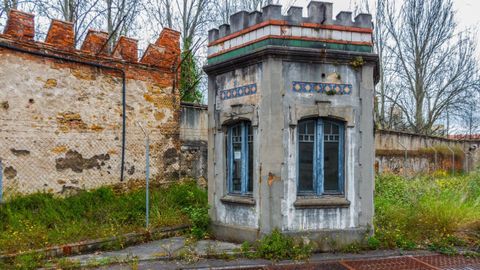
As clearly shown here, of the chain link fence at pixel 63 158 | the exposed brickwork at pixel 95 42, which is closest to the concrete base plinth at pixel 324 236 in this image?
the chain link fence at pixel 63 158

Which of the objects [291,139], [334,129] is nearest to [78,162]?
[291,139]

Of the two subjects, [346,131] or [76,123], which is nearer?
[346,131]

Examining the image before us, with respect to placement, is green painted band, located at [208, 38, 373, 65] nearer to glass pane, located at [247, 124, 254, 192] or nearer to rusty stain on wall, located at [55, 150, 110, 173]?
glass pane, located at [247, 124, 254, 192]

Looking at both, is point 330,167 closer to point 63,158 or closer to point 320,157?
point 320,157

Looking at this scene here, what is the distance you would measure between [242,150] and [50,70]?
5173 mm

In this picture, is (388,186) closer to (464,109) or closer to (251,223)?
(251,223)

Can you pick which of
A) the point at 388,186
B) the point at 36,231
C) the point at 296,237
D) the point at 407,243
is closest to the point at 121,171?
the point at 36,231

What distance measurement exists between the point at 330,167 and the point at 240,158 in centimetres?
197

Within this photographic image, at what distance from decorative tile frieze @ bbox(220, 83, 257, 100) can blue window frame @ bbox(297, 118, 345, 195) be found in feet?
4.08

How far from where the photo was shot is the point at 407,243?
25.7ft

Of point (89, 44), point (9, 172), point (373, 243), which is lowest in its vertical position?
point (373, 243)

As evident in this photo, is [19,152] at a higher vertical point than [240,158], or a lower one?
higher

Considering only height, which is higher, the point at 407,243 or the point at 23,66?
the point at 23,66

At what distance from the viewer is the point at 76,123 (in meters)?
9.45
